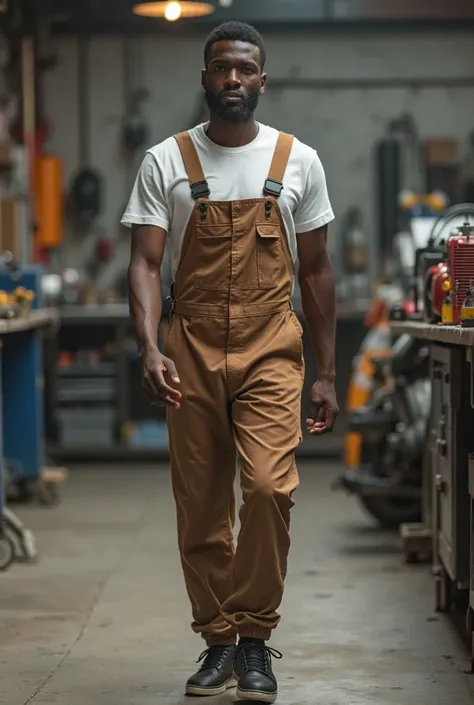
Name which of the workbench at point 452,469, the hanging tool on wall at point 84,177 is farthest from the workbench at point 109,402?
the workbench at point 452,469

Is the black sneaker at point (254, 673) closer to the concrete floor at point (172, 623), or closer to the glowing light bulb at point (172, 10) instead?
the concrete floor at point (172, 623)

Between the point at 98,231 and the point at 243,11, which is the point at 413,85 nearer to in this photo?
the point at 243,11

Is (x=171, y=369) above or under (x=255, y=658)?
above

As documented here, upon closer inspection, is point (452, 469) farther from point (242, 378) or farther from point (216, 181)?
point (216, 181)

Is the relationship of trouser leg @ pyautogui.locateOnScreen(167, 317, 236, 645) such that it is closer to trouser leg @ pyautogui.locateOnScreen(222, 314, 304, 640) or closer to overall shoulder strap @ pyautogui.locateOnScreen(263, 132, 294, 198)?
trouser leg @ pyautogui.locateOnScreen(222, 314, 304, 640)

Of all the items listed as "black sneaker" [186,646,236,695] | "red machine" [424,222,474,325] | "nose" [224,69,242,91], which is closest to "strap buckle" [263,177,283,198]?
"nose" [224,69,242,91]

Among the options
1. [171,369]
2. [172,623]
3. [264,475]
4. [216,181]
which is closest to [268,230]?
[216,181]

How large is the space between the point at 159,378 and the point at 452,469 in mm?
1173

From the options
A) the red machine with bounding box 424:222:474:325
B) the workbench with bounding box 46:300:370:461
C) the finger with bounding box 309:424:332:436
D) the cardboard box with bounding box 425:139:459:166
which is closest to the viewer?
the finger with bounding box 309:424:332:436

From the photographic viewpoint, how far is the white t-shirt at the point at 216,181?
3.29 m

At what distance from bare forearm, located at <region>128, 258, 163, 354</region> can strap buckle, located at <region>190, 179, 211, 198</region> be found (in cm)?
21

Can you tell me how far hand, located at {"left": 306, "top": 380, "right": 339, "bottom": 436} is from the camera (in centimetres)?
340

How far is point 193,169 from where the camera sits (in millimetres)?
3289

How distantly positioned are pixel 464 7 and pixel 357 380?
2.90 m
